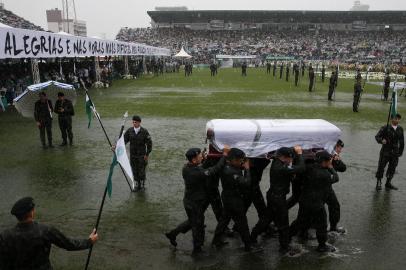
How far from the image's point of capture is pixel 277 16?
80.4 m

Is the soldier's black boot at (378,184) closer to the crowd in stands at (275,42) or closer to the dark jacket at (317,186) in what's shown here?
the dark jacket at (317,186)

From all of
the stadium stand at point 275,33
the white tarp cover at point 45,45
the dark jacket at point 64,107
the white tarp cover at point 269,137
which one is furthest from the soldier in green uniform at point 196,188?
the stadium stand at point 275,33

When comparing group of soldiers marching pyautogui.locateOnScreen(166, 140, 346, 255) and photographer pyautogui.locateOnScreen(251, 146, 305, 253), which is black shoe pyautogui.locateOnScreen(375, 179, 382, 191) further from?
photographer pyautogui.locateOnScreen(251, 146, 305, 253)

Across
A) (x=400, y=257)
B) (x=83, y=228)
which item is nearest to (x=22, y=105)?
(x=83, y=228)

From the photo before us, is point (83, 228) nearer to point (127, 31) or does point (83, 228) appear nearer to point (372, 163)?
point (372, 163)

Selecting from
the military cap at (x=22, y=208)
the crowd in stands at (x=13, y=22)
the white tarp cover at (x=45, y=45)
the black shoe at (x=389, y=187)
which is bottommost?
the black shoe at (x=389, y=187)

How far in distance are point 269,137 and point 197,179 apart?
146 cm

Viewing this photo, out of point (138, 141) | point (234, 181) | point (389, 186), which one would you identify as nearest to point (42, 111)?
point (138, 141)

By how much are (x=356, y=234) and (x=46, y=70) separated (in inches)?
970

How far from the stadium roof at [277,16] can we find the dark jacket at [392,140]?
2895 inches

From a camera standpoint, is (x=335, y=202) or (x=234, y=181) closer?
(x=234, y=181)

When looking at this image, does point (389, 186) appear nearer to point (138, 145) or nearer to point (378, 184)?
point (378, 184)

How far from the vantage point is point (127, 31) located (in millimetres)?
79125

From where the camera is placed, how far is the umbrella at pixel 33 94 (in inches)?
433
